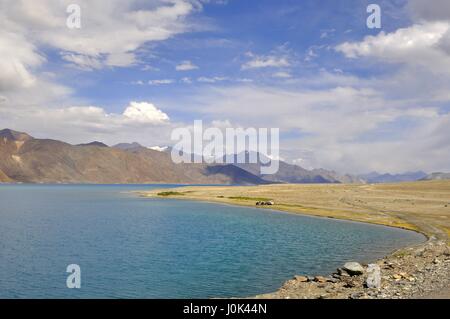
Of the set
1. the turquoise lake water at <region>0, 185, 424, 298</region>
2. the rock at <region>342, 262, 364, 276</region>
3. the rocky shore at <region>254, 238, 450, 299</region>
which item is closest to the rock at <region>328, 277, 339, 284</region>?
the rocky shore at <region>254, 238, 450, 299</region>

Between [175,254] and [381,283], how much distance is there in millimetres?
25539

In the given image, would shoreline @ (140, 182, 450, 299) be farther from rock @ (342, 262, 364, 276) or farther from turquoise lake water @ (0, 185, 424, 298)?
turquoise lake water @ (0, 185, 424, 298)

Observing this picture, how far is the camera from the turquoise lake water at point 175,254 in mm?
33344

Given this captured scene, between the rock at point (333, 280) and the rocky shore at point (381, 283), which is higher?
the rocky shore at point (381, 283)

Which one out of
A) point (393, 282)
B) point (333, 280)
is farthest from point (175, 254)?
point (393, 282)

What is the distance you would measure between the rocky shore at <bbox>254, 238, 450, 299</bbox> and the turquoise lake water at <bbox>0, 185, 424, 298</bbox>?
3358 millimetres

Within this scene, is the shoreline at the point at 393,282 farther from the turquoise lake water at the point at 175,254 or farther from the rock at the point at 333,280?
the turquoise lake water at the point at 175,254

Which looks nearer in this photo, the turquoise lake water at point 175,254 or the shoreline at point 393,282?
the shoreline at point 393,282

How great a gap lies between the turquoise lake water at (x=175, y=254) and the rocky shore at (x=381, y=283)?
3.36 meters

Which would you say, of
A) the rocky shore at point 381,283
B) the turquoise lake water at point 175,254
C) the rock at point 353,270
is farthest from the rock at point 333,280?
the turquoise lake water at point 175,254

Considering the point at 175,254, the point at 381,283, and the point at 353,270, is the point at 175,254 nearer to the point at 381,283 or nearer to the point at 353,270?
the point at 353,270

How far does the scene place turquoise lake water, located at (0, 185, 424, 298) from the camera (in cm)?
3334

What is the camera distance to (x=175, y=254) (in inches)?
1866
